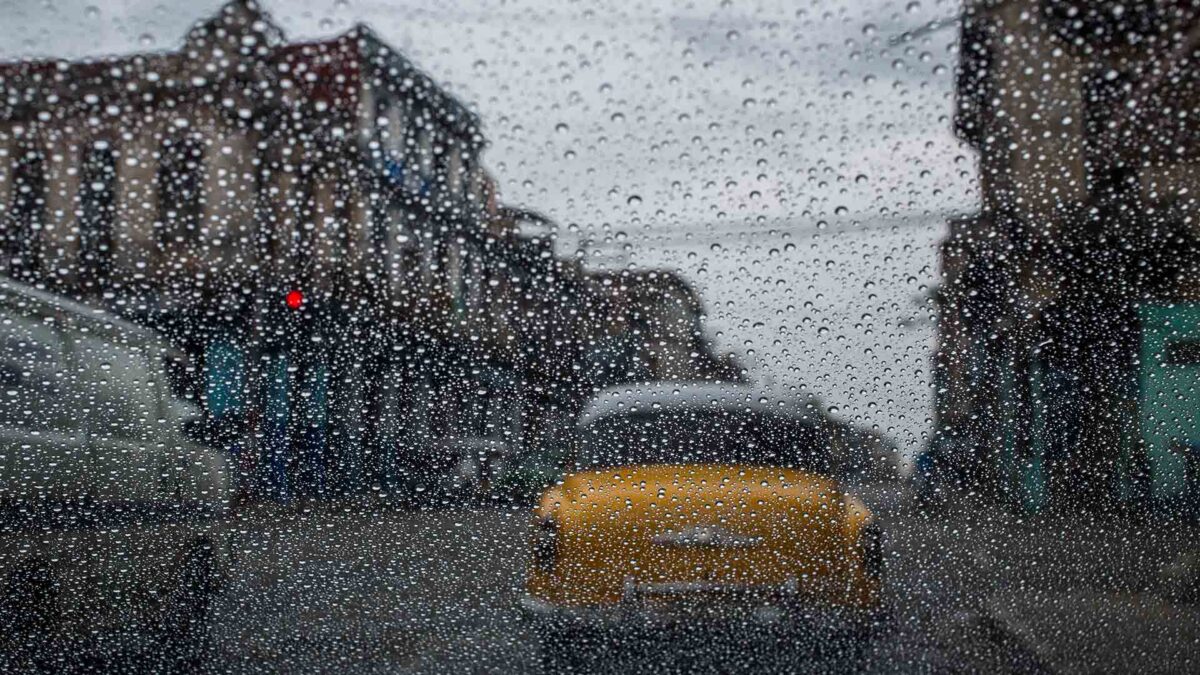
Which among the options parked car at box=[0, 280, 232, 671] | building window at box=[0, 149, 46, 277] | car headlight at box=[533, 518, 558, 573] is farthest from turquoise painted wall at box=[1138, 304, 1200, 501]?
building window at box=[0, 149, 46, 277]

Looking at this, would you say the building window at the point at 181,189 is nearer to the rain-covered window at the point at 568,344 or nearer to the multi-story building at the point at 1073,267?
the rain-covered window at the point at 568,344

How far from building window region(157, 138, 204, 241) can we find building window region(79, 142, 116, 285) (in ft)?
0.37

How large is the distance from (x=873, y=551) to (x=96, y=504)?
188cm

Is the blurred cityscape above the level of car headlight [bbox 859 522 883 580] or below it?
above

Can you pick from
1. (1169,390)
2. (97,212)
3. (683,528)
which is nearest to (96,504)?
(97,212)

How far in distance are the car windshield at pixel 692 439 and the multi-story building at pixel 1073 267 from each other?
1.32 feet

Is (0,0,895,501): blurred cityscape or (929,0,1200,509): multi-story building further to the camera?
(929,0,1200,509): multi-story building

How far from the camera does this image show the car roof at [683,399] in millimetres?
2617

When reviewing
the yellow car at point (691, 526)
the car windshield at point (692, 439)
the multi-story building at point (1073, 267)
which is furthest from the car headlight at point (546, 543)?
the multi-story building at point (1073, 267)

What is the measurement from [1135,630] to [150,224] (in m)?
2.62

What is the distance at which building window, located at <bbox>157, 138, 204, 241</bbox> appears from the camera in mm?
2551

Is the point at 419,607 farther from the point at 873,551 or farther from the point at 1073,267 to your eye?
the point at 1073,267

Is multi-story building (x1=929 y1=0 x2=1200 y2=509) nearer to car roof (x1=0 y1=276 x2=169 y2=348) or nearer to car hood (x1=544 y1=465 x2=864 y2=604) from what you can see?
car hood (x1=544 y1=465 x2=864 y2=604)

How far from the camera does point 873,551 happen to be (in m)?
2.71
